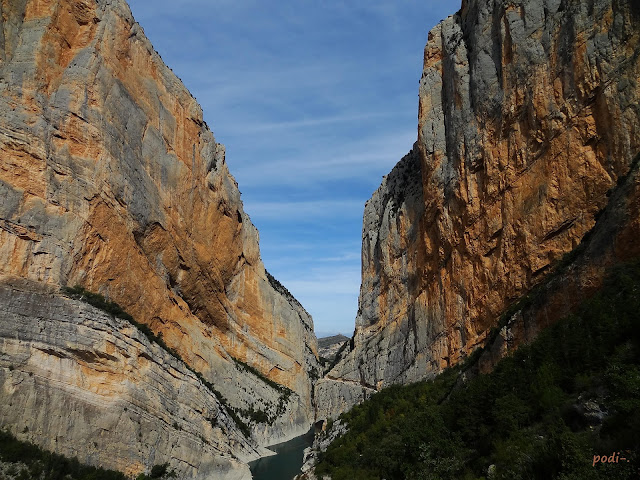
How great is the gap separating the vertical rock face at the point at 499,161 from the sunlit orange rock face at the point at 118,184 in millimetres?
17038

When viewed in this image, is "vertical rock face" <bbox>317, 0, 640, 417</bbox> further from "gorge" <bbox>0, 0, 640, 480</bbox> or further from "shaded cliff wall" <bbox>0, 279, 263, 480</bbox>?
"shaded cliff wall" <bbox>0, 279, 263, 480</bbox>

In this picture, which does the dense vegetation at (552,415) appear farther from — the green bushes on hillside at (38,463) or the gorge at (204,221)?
the green bushes on hillside at (38,463)

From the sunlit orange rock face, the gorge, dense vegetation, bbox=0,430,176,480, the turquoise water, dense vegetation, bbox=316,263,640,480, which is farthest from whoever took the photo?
the turquoise water

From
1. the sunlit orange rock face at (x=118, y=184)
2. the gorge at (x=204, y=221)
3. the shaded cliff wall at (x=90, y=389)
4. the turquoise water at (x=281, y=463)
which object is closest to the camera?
the shaded cliff wall at (x=90, y=389)

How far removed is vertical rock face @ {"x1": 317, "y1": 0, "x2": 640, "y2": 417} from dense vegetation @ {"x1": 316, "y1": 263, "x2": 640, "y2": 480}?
10060 millimetres

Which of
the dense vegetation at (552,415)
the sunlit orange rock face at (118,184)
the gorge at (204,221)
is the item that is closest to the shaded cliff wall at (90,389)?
the gorge at (204,221)

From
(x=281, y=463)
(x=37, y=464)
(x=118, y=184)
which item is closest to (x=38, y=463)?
(x=37, y=464)

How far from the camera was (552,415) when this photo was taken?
1417cm

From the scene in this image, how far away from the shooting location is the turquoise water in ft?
129

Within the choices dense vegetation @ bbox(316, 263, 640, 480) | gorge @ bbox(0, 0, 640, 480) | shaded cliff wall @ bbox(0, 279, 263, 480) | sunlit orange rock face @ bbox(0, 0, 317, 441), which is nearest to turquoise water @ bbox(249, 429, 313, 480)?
gorge @ bbox(0, 0, 640, 480)

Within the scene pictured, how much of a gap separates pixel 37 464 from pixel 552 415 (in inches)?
825

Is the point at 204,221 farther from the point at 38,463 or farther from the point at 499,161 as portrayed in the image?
the point at 38,463

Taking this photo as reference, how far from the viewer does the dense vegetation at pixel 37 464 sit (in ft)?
71.9

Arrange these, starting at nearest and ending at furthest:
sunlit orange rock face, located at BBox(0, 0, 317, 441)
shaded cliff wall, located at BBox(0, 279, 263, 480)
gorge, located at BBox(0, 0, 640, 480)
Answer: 1. shaded cliff wall, located at BBox(0, 279, 263, 480)
2. gorge, located at BBox(0, 0, 640, 480)
3. sunlit orange rock face, located at BBox(0, 0, 317, 441)
